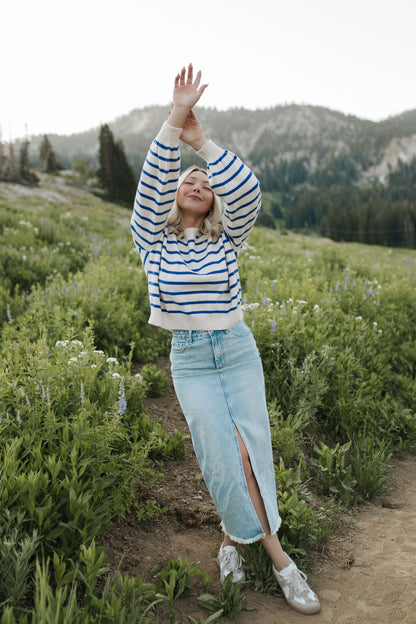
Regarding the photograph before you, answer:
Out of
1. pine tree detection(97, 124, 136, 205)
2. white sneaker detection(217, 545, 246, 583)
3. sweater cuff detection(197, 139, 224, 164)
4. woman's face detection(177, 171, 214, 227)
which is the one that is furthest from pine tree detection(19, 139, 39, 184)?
white sneaker detection(217, 545, 246, 583)

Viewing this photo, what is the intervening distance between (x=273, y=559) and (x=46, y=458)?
164cm

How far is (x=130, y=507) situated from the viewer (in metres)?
3.51

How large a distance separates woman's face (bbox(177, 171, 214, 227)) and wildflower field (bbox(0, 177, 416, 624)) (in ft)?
4.64

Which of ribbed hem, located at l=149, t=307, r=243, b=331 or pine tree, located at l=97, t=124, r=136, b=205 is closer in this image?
ribbed hem, located at l=149, t=307, r=243, b=331

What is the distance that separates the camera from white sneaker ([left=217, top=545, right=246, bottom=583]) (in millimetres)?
2999

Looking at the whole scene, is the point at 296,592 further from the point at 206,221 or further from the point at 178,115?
the point at 178,115

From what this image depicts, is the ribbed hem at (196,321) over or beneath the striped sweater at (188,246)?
beneath

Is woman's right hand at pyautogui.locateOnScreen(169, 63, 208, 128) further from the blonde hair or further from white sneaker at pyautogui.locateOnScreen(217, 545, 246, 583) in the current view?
white sneaker at pyautogui.locateOnScreen(217, 545, 246, 583)

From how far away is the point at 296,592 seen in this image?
9.33 feet

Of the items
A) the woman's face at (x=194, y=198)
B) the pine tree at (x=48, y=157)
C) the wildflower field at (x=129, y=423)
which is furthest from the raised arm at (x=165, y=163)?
the pine tree at (x=48, y=157)

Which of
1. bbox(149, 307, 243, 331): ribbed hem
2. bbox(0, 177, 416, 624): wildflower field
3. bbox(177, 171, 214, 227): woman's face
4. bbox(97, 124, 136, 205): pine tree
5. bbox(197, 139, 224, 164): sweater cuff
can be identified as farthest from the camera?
bbox(97, 124, 136, 205): pine tree

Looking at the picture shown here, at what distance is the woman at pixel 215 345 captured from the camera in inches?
110

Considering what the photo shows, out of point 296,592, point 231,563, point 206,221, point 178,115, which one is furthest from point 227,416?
point 178,115

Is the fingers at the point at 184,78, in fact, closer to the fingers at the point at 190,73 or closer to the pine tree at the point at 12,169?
the fingers at the point at 190,73
